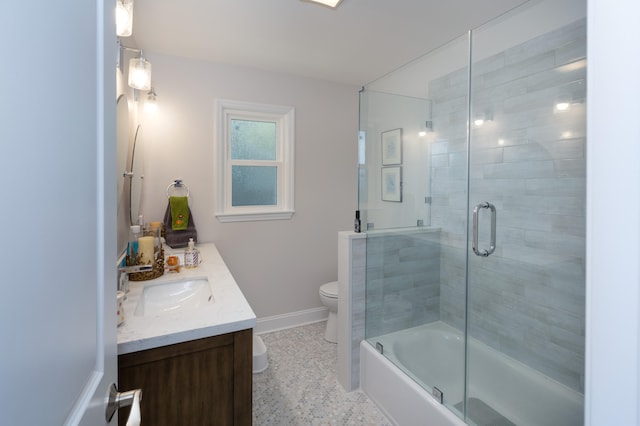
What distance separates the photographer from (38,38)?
1.22 feet

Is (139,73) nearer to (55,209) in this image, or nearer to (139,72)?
A: (139,72)

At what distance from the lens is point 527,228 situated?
190cm

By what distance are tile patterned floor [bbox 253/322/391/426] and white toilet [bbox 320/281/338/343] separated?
2.8 inches

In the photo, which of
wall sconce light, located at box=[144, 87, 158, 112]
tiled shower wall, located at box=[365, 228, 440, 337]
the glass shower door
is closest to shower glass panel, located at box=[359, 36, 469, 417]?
tiled shower wall, located at box=[365, 228, 440, 337]

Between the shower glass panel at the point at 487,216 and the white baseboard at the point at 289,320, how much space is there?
1136 millimetres

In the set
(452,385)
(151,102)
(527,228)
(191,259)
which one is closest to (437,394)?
(452,385)

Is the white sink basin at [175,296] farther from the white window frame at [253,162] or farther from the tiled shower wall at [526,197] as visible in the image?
the tiled shower wall at [526,197]

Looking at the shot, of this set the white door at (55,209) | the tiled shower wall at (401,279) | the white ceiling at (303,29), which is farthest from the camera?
the tiled shower wall at (401,279)

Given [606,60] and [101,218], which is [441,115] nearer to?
[606,60]

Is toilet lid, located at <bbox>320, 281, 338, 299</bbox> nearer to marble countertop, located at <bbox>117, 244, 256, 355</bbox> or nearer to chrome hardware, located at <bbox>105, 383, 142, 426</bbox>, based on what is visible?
marble countertop, located at <bbox>117, 244, 256, 355</bbox>

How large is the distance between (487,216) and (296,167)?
5.62 feet

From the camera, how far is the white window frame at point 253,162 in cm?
269

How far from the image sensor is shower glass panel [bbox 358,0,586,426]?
5.42 feet

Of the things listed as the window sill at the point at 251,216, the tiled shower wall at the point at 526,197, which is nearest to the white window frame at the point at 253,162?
the window sill at the point at 251,216
